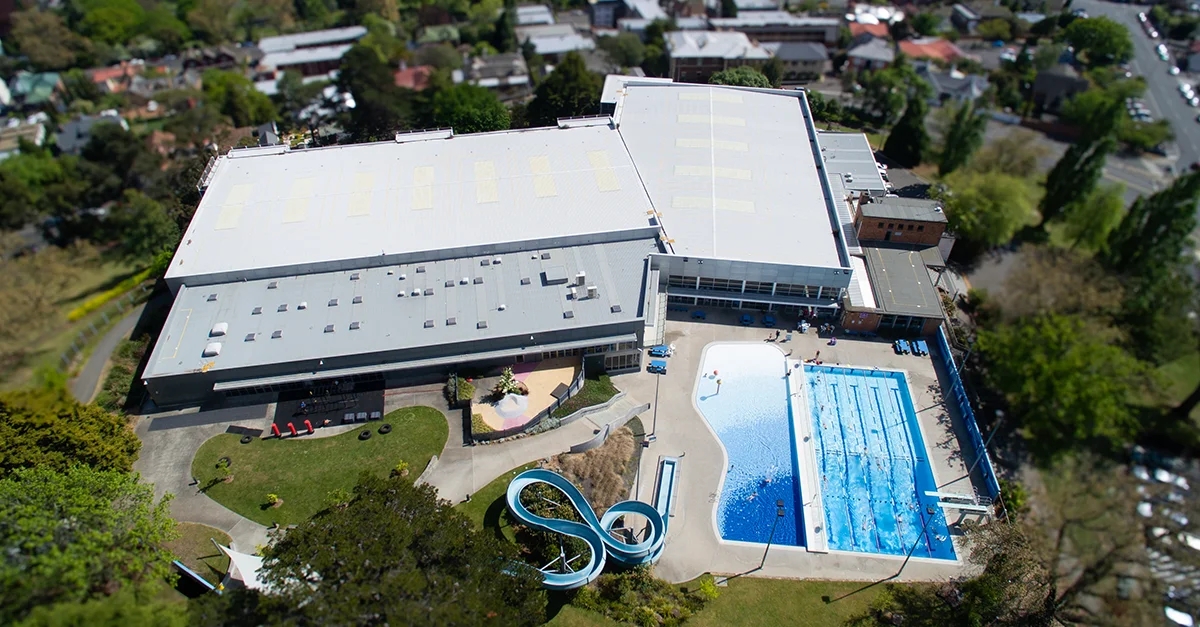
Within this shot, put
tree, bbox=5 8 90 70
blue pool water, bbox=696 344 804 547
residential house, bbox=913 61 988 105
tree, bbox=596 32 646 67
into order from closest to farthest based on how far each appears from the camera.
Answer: blue pool water, bbox=696 344 804 547
residential house, bbox=913 61 988 105
tree, bbox=596 32 646 67
tree, bbox=5 8 90 70

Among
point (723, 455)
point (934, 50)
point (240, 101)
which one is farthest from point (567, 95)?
point (934, 50)

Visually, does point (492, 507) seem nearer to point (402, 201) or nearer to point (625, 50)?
point (402, 201)

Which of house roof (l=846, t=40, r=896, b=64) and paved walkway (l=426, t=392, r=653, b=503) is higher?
house roof (l=846, t=40, r=896, b=64)

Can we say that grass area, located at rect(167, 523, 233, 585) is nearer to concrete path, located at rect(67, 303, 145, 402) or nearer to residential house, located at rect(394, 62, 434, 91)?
concrete path, located at rect(67, 303, 145, 402)

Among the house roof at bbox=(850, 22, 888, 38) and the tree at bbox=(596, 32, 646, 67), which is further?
the house roof at bbox=(850, 22, 888, 38)

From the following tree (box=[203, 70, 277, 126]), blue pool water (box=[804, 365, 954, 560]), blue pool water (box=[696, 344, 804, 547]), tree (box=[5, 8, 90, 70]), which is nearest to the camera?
blue pool water (box=[804, 365, 954, 560])

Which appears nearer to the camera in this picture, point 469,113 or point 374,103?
point 469,113

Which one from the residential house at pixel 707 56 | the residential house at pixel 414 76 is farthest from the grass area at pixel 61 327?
the residential house at pixel 707 56

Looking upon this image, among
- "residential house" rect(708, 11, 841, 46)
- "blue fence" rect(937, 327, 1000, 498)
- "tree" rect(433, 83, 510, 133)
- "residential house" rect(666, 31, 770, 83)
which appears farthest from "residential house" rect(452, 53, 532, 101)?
"blue fence" rect(937, 327, 1000, 498)
